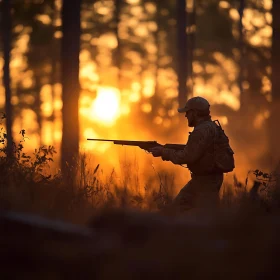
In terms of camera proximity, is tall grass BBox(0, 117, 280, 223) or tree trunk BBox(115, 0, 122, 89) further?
tree trunk BBox(115, 0, 122, 89)

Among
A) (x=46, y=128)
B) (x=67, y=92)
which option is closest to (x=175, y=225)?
(x=67, y=92)

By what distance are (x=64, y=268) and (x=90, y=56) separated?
30152mm

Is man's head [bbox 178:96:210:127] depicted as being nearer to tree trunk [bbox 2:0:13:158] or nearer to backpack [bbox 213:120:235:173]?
backpack [bbox 213:120:235:173]

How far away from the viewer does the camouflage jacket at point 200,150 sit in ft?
24.5

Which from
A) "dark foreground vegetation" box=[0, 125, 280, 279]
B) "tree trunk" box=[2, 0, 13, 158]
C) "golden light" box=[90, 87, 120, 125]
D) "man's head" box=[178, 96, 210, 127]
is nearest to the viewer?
"dark foreground vegetation" box=[0, 125, 280, 279]

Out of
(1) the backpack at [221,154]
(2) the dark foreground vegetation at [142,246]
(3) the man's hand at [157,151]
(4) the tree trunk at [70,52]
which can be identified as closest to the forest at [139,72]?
(4) the tree trunk at [70,52]

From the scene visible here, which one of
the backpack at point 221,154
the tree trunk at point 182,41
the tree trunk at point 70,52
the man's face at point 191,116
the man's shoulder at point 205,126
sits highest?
the tree trunk at point 182,41

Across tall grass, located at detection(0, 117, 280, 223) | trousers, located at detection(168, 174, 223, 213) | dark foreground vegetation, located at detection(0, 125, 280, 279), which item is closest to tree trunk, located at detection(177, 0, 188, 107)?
tall grass, located at detection(0, 117, 280, 223)

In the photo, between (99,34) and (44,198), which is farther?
(99,34)

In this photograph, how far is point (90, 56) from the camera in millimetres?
33969

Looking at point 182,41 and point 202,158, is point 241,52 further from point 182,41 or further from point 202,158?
point 202,158

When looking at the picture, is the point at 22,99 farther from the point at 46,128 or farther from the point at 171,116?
the point at 171,116

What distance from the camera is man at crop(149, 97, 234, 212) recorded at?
7.47 m

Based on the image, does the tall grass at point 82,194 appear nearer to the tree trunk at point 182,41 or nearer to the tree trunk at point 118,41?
the tree trunk at point 182,41
